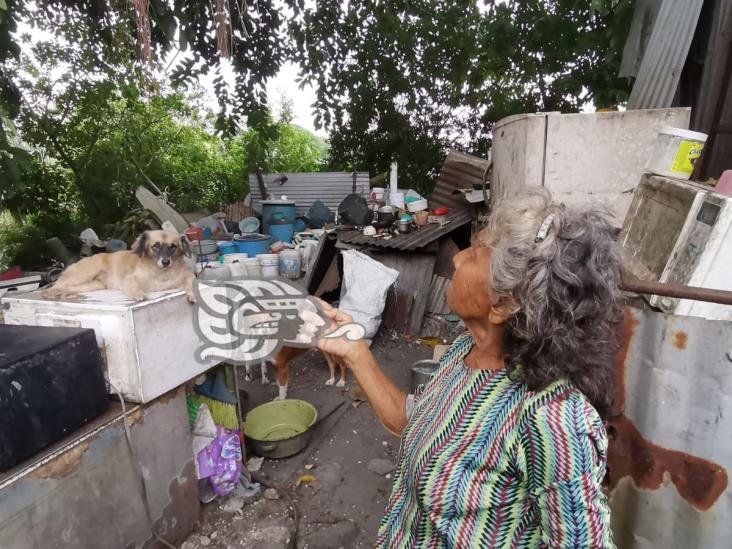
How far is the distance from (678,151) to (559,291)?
1.65m

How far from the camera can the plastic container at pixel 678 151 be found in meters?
2.07

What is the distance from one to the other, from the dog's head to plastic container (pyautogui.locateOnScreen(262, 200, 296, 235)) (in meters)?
4.80

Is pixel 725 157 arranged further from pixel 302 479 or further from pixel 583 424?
pixel 302 479

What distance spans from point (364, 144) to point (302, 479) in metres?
10.00

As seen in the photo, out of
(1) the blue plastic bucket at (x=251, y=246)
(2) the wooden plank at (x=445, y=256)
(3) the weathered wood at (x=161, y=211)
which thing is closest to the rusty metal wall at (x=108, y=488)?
(1) the blue plastic bucket at (x=251, y=246)

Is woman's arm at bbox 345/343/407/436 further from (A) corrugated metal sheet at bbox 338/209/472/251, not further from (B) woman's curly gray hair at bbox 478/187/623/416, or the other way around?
(A) corrugated metal sheet at bbox 338/209/472/251

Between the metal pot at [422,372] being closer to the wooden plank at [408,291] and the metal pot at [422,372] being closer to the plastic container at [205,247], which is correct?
the wooden plank at [408,291]

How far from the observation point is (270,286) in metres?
2.09

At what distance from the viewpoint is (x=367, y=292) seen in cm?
555

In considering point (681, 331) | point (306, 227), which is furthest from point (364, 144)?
point (681, 331)

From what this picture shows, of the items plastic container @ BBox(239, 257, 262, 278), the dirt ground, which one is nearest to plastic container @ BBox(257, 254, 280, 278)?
plastic container @ BBox(239, 257, 262, 278)

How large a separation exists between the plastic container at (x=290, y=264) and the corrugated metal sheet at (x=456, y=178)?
123 inches

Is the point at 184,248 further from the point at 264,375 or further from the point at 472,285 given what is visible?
the point at 472,285

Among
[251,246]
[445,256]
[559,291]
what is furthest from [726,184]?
[251,246]
